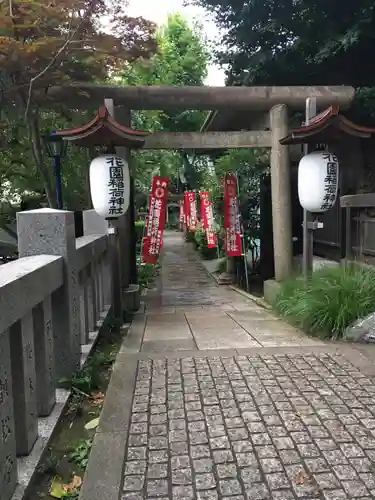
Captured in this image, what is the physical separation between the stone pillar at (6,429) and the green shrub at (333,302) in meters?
4.29

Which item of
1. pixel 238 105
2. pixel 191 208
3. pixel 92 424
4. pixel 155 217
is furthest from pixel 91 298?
pixel 191 208

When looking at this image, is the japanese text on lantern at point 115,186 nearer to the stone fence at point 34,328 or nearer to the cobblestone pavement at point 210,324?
the stone fence at point 34,328

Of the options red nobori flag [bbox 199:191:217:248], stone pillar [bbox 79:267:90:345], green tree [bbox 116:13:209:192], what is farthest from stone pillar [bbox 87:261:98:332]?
green tree [bbox 116:13:209:192]

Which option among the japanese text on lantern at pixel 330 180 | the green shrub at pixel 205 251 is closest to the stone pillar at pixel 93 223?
the japanese text on lantern at pixel 330 180

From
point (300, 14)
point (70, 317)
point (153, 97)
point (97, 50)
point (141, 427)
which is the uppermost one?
point (300, 14)

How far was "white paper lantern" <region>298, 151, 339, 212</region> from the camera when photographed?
7.02 metres

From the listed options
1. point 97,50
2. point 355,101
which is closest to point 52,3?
point 97,50

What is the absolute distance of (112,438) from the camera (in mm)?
3268

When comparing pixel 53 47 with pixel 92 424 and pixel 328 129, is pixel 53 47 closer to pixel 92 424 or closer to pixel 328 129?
pixel 328 129

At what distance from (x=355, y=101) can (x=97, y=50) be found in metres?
5.14

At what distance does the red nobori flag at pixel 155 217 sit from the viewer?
11.4 m

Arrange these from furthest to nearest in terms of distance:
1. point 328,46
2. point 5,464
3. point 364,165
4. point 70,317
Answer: point 364,165, point 328,46, point 70,317, point 5,464

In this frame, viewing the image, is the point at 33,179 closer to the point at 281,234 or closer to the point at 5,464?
the point at 281,234

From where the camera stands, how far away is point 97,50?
7781mm
